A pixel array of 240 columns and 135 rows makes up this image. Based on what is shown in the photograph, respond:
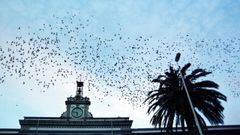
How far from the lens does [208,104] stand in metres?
28.2

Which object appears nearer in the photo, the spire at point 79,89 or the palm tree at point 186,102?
the palm tree at point 186,102

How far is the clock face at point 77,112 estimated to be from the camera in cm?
3975

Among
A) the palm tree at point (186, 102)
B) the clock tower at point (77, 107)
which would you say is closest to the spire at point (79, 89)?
the clock tower at point (77, 107)

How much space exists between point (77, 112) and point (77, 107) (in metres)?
0.80

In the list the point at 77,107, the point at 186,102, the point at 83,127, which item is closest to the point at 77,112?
the point at 77,107

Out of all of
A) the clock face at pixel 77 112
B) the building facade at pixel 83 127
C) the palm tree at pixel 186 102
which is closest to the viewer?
the palm tree at pixel 186 102

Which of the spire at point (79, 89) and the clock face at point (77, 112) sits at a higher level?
the spire at point (79, 89)

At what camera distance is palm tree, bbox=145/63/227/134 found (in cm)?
2780

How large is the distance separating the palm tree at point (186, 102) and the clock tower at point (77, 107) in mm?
13198

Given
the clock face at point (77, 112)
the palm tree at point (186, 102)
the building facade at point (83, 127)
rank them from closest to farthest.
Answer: the palm tree at point (186, 102)
the building facade at point (83, 127)
the clock face at point (77, 112)

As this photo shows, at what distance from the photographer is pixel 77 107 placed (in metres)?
40.6

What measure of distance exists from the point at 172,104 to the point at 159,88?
2473 mm

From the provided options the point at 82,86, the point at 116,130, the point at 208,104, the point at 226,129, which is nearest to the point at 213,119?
the point at 208,104

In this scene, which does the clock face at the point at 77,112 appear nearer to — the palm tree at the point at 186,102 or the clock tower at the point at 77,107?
the clock tower at the point at 77,107
